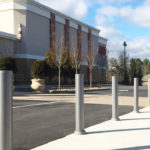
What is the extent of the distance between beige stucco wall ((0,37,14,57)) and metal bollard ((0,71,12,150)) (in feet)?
87.4

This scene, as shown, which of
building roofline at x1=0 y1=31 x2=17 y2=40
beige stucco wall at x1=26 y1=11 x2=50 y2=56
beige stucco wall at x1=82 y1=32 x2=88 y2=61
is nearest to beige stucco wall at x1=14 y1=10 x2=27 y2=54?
beige stucco wall at x1=26 y1=11 x2=50 y2=56

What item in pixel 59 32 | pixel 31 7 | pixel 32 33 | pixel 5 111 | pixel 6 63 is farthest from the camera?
pixel 59 32

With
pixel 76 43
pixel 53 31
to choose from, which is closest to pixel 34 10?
pixel 53 31

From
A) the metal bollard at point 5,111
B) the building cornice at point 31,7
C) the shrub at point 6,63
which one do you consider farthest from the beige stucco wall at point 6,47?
the metal bollard at point 5,111

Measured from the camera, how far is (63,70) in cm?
3300

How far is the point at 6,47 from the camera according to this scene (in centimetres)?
2917

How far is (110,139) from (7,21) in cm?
2989

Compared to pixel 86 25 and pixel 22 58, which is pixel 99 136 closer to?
pixel 22 58

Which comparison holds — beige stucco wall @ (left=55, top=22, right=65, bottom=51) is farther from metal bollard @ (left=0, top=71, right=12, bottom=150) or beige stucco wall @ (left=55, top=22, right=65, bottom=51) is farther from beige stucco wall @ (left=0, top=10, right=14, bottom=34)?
metal bollard @ (left=0, top=71, right=12, bottom=150)

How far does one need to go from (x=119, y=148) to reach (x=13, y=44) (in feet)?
93.8

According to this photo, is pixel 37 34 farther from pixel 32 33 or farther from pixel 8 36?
pixel 8 36

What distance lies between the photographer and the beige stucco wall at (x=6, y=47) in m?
28.4

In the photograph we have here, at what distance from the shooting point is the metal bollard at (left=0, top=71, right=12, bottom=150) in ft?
9.62

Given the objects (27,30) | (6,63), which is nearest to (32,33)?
(27,30)
